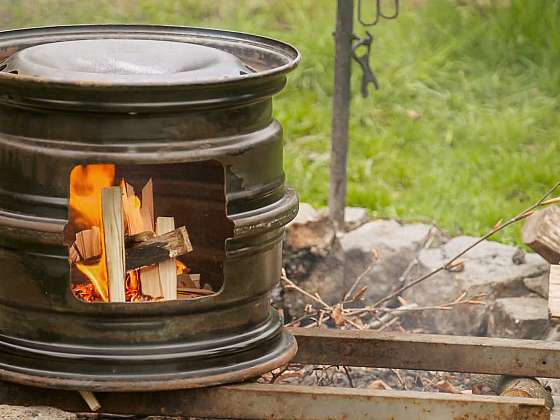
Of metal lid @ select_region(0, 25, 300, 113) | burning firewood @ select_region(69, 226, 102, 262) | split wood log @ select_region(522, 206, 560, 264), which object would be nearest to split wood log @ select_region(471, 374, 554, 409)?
split wood log @ select_region(522, 206, 560, 264)

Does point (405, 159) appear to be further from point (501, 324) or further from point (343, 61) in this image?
point (501, 324)

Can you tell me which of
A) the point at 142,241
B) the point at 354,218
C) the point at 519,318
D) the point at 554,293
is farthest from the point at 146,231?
the point at 354,218

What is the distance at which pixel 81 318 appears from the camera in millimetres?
3121

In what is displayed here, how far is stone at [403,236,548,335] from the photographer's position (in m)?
4.44

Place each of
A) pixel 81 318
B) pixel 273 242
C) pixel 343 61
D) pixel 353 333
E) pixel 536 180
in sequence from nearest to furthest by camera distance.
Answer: pixel 81 318 < pixel 273 242 < pixel 353 333 < pixel 343 61 < pixel 536 180

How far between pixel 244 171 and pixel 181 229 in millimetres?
242

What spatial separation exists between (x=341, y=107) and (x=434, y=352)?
1.38 meters

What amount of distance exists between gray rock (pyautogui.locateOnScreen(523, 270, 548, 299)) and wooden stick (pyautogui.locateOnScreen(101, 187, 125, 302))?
177 centimetres

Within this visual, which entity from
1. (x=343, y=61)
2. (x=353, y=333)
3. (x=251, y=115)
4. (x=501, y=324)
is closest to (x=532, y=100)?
(x=343, y=61)

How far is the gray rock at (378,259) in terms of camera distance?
4.64 m

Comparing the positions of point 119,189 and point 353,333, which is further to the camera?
point 353,333

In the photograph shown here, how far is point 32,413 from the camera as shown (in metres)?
3.08

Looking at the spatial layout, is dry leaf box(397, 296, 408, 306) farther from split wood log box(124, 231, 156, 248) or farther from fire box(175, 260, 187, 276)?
split wood log box(124, 231, 156, 248)

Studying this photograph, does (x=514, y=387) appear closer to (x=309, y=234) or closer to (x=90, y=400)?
(x=309, y=234)
